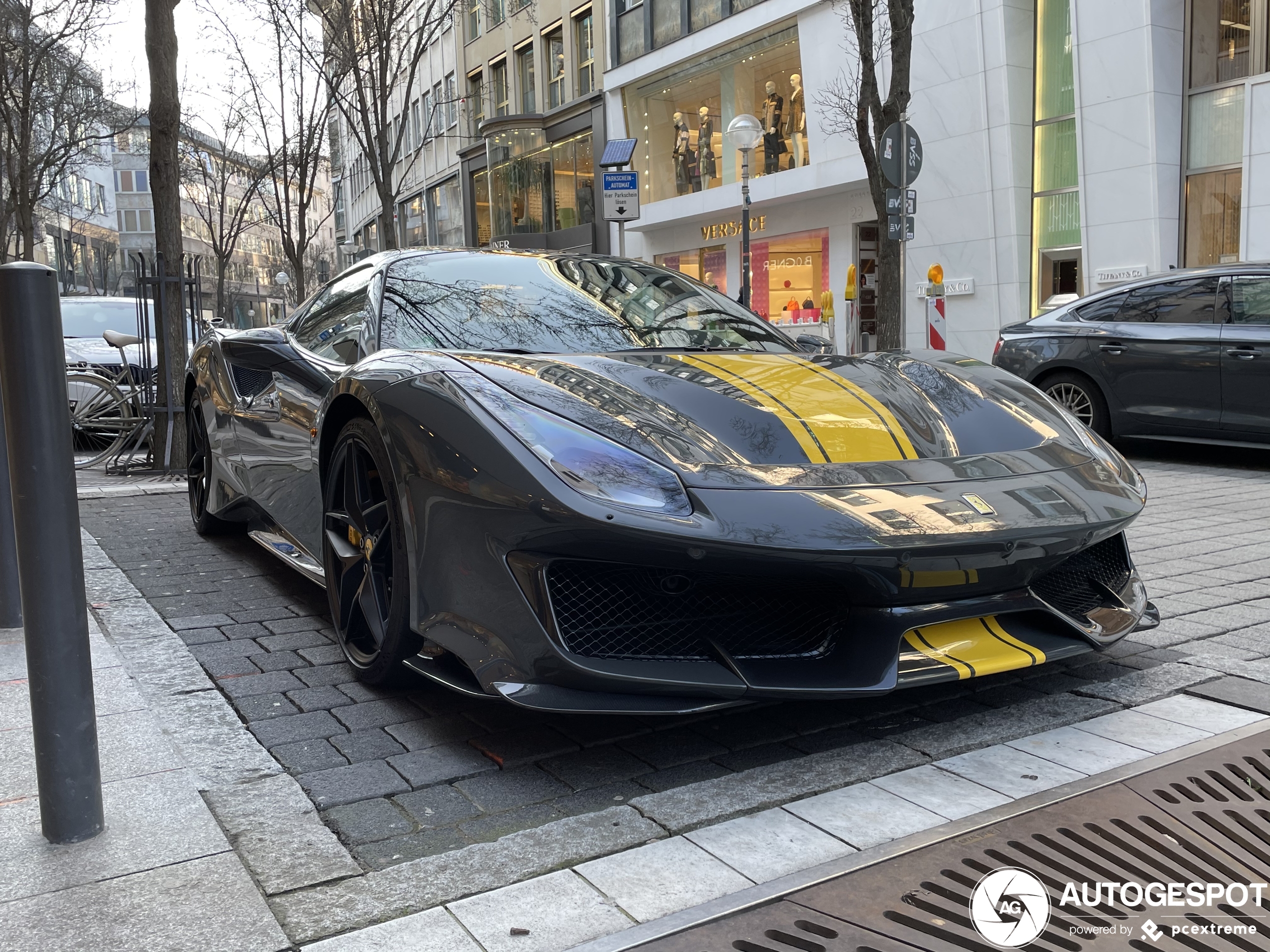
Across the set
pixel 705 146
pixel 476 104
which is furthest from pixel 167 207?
pixel 476 104

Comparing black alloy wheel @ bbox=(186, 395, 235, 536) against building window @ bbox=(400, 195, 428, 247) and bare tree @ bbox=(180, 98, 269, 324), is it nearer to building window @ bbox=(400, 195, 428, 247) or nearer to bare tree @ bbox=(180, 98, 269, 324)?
bare tree @ bbox=(180, 98, 269, 324)

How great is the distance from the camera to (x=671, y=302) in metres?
3.80

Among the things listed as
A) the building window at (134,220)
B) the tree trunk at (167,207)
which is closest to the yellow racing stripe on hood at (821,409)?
the tree trunk at (167,207)

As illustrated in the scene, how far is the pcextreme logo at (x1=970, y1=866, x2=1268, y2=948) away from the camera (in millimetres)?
1739

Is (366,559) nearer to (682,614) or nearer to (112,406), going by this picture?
(682,614)

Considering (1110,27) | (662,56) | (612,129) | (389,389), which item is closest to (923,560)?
(389,389)

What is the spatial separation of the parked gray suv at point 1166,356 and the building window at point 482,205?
26.8m

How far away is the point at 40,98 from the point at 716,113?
13169 millimetres

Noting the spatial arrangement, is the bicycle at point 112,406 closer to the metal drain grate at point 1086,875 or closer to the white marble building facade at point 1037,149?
the white marble building facade at point 1037,149

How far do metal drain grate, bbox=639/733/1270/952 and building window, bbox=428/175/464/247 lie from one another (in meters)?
34.3

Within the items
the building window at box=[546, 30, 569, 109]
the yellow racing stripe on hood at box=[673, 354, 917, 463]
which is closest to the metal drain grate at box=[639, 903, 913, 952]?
the yellow racing stripe on hood at box=[673, 354, 917, 463]

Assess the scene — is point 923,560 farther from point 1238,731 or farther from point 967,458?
point 1238,731

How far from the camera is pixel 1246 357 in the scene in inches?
275

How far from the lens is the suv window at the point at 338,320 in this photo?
352 cm
